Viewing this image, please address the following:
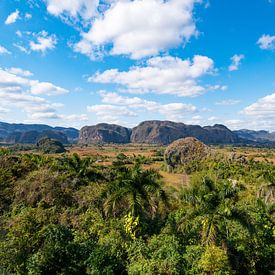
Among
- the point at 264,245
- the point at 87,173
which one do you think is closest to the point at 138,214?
the point at 264,245

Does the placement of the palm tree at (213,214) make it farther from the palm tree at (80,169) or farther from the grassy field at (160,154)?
the palm tree at (80,169)

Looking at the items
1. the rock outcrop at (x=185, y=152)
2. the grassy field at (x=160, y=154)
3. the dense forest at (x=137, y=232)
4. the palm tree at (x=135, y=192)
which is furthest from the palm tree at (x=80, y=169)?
the rock outcrop at (x=185, y=152)

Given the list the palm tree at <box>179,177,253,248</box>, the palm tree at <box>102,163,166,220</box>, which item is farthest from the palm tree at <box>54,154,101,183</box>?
the palm tree at <box>179,177,253,248</box>

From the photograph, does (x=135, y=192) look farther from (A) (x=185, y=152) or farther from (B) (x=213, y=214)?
(A) (x=185, y=152)

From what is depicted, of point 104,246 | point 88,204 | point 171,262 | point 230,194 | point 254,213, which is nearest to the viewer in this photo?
point 171,262

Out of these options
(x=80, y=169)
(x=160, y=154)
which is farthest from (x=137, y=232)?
(x=160, y=154)

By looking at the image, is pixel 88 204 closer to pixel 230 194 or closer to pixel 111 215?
pixel 111 215
